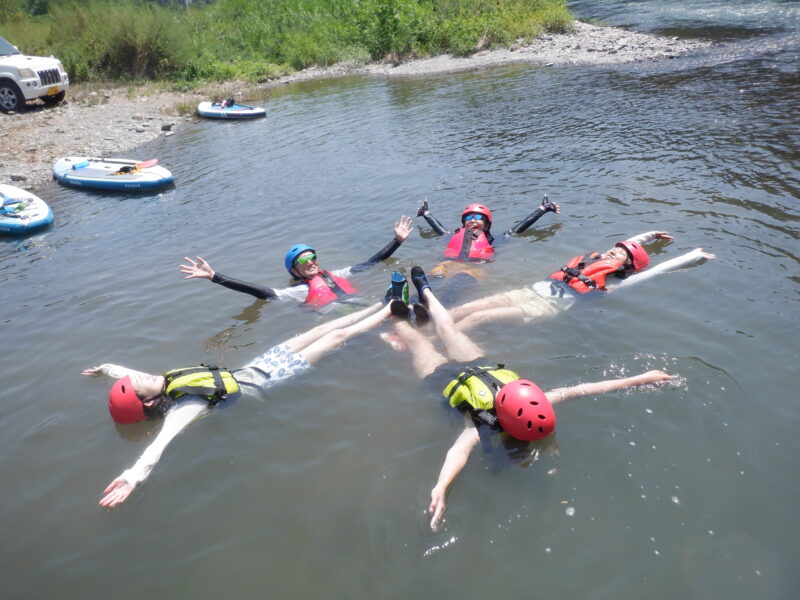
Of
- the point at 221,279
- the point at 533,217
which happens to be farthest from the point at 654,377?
the point at 221,279

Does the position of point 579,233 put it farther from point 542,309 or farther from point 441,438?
point 441,438

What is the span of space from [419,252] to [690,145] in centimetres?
740

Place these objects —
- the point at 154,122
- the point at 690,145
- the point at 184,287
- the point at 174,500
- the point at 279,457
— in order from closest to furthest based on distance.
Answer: the point at 174,500
the point at 279,457
the point at 184,287
the point at 690,145
the point at 154,122

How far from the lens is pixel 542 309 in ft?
23.7

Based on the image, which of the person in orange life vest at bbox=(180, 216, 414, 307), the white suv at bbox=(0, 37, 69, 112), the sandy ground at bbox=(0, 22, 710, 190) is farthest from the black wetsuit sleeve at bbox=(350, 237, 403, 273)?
the white suv at bbox=(0, 37, 69, 112)

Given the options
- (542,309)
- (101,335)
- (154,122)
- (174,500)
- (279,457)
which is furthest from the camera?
(154,122)

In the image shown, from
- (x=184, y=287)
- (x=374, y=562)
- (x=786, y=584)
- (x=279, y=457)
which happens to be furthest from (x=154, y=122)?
(x=786, y=584)

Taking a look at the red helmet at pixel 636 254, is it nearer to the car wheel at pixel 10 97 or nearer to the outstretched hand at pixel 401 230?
the outstretched hand at pixel 401 230

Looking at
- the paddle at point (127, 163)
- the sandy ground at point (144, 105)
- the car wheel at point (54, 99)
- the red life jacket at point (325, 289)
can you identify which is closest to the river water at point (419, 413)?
the red life jacket at point (325, 289)

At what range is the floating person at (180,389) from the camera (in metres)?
5.09

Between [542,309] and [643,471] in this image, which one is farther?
[542,309]

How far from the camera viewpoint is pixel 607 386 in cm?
554

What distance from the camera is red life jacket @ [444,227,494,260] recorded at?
9.09 meters

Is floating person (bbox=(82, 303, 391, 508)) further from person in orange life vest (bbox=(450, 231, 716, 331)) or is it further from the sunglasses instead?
person in orange life vest (bbox=(450, 231, 716, 331))
